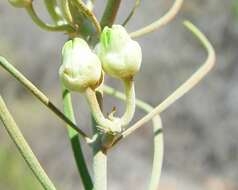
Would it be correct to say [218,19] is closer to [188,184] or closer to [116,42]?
[188,184]

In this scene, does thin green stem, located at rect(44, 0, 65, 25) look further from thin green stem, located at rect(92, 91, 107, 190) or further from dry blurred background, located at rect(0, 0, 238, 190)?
dry blurred background, located at rect(0, 0, 238, 190)

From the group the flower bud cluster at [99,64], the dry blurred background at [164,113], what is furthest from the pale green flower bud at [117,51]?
the dry blurred background at [164,113]

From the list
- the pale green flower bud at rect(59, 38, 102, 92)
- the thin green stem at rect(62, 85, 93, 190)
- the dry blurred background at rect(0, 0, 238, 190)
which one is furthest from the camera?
the dry blurred background at rect(0, 0, 238, 190)

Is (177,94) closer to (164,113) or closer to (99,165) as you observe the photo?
(99,165)

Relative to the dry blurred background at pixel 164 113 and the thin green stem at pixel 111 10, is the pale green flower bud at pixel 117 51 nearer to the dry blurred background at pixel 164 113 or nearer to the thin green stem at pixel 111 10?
the thin green stem at pixel 111 10

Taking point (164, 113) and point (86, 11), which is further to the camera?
point (164, 113)

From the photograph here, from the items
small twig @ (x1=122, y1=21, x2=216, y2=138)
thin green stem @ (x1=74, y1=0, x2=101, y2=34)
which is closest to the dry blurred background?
small twig @ (x1=122, y1=21, x2=216, y2=138)

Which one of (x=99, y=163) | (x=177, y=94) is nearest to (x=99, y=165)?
(x=99, y=163)

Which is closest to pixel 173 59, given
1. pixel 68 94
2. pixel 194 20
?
pixel 194 20
